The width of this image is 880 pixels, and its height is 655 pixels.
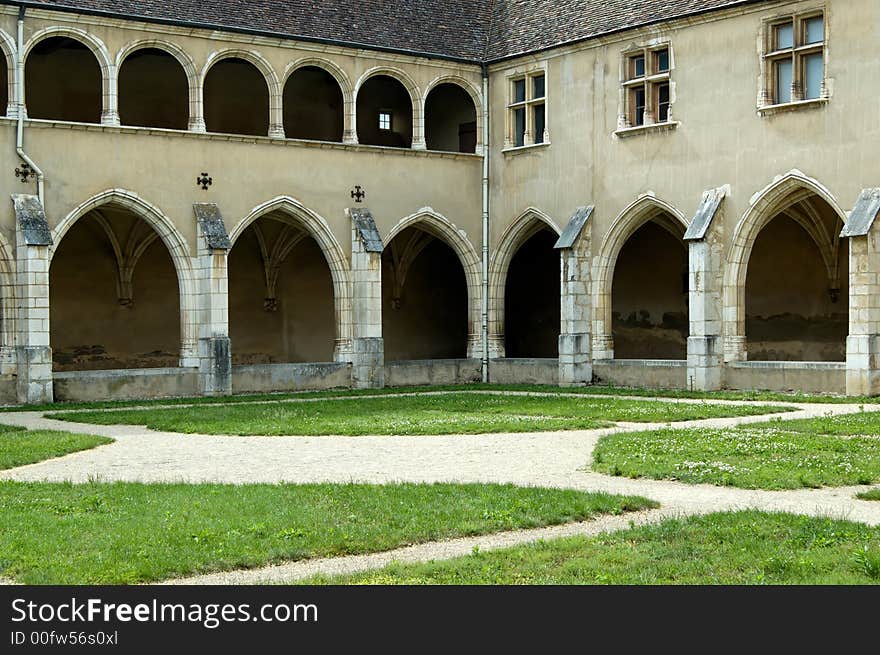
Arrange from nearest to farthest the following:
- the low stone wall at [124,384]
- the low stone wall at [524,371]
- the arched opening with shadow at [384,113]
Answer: the low stone wall at [124,384]
the low stone wall at [524,371]
the arched opening with shadow at [384,113]

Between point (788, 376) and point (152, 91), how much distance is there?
47.9ft

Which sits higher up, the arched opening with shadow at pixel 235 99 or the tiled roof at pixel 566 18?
the tiled roof at pixel 566 18

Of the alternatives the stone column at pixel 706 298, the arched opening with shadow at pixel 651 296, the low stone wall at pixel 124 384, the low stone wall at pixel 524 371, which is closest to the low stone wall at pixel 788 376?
the stone column at pixel 706 298

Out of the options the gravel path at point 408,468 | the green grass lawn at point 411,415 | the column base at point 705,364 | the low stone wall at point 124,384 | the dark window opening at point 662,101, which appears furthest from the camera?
the dark window opening at point 662,101

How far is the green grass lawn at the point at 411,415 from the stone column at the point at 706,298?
2.94 m

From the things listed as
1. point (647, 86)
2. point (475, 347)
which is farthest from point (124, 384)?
point (647, 86)

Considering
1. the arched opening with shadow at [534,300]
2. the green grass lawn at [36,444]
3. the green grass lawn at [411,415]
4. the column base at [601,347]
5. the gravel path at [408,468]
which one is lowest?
the gravel path at [408,468]

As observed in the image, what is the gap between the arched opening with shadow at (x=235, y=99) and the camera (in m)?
29.5

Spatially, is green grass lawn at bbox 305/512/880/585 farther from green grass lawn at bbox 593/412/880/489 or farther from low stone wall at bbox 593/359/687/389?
low stone wall at bbox 593/359/687/389

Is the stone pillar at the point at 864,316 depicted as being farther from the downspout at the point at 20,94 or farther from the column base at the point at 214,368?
Answer: the downspout at the point at 20,94

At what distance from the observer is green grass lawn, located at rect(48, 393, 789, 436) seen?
1702 centimetres

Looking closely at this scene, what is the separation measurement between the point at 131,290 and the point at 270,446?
15322 millimetres

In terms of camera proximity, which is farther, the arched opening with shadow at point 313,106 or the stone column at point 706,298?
the arched opening with shadow at point 313,106
